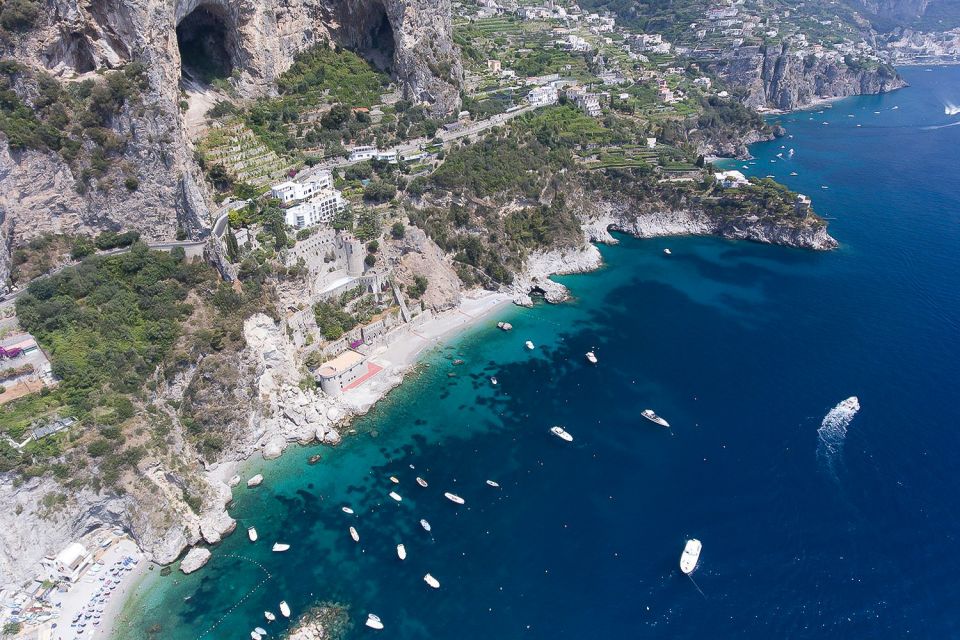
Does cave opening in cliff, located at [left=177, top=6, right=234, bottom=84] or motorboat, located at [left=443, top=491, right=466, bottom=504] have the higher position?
cave opening in cliff, located at [left=177, top=6, right=234, bottom=84]

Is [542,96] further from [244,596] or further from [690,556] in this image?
[244,596]

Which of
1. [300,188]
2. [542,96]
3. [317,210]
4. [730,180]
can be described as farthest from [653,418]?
[542,96]

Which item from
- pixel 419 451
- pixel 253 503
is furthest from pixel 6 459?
pixel 419 451

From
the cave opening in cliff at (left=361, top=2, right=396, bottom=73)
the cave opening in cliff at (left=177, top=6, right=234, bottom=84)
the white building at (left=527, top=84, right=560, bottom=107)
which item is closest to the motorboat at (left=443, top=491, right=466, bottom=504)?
the cave opening in cliff at (left=177, top=6, right=234, bottom=84)

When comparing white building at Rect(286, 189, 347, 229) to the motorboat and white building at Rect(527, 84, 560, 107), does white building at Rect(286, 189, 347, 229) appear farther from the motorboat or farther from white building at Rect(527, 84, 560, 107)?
white building at Rect(527, 84, 560, 107)

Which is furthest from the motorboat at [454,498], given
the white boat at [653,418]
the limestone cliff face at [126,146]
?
the limestone cliff face at [126,146]

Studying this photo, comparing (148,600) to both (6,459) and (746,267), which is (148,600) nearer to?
(6,459)

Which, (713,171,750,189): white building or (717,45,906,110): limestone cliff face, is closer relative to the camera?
(713,171,750,189): white building
